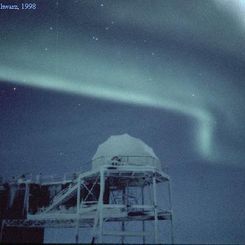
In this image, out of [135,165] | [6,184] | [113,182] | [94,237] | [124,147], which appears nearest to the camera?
[94,237]

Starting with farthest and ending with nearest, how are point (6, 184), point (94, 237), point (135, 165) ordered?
point (6, 184), point (135, 165), point (94, 237)

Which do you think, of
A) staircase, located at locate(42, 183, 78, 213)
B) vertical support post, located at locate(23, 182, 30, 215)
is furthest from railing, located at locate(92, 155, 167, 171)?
vertical support post, located at locate(23, 182, 30, 215)

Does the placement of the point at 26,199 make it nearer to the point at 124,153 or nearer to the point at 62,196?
the point at 62,196

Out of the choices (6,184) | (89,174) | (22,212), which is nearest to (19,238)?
(22,212)

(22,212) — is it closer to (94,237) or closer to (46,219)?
(46,219)

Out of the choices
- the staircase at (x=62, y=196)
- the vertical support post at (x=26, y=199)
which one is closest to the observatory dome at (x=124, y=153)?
the staircase at (x=62, y=196)

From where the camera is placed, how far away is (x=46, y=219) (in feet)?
110

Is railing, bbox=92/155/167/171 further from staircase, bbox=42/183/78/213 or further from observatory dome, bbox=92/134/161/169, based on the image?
staircase, bbox=42/183/78/213

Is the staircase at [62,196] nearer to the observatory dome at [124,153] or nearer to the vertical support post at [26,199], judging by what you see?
the vertical support post at [26,199]

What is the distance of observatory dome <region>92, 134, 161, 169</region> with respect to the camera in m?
29.6

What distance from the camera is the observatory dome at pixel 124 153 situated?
97.2ft

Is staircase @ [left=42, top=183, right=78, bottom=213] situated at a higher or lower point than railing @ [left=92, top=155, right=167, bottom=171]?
lower

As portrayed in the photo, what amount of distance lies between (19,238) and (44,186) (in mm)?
6804

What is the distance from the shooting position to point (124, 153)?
1224 inches
